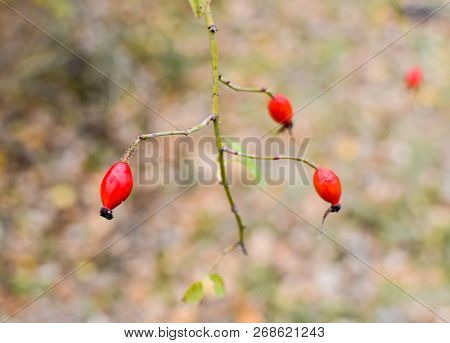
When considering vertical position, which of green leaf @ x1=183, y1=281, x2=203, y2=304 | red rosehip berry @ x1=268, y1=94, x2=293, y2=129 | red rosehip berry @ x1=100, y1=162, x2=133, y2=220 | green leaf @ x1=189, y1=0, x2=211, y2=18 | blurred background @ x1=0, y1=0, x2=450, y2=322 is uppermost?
blurred background @ x1=0, y1=0, x2=450, y2=322

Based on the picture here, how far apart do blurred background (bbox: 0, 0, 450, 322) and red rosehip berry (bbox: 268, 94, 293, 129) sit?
2.84 feet

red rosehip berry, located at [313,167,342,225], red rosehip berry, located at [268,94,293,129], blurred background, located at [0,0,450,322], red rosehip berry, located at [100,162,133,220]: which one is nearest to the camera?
red rosehip berry, located at [100,162,133,220]

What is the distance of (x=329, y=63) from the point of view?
13.2ft

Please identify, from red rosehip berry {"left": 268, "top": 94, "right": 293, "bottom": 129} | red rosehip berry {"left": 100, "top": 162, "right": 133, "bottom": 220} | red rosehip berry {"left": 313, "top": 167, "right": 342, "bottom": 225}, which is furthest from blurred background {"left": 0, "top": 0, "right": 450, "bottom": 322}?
red rosehip berry {"left": 100, "top": 162, "right": 133, "bottom": 220}

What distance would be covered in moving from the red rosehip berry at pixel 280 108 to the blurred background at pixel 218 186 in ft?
2.84

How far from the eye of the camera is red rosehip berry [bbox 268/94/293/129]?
1328 millimetres

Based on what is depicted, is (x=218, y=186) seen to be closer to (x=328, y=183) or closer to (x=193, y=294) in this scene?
(x=193, y=294)

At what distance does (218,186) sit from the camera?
3.09m

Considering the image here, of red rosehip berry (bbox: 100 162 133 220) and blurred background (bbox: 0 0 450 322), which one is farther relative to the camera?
blurred background (bbox: 0 0 450 322)

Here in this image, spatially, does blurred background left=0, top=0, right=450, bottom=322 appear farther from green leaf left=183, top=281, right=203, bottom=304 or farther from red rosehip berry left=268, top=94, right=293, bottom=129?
green leaf left=183, top=281, right=203, bottom=304

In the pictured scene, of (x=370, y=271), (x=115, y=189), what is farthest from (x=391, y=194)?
(x=115, y=189)

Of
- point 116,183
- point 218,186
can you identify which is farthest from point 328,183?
point 218,186

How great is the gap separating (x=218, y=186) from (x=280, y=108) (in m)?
1.79

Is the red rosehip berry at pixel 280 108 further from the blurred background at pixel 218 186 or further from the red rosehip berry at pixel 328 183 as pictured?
the blurred background at pixel 218 186
